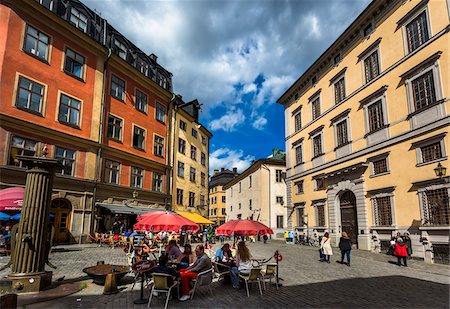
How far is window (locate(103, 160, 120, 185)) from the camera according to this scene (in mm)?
23344

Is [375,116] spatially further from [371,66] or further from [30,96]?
[30,96]

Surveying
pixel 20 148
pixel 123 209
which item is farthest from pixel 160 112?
pixel 20 148

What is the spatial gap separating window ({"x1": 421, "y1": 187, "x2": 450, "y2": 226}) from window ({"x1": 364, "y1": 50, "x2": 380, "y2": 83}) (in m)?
9.42

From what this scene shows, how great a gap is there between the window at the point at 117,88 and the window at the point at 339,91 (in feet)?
60.8

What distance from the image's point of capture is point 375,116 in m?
21.2

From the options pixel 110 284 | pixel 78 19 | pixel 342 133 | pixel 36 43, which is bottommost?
pixel 110 284

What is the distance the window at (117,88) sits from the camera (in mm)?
25000

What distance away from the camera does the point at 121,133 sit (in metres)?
25.4

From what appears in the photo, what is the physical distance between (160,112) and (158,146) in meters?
3.60

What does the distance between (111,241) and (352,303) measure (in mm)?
17067

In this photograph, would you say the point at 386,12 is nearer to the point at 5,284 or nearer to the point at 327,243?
the point at 327,243

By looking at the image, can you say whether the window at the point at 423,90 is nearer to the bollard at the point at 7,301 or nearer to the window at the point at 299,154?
the window at the point at 299,154

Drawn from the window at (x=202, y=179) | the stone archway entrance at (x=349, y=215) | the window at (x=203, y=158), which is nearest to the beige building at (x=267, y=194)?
the window at (x=203, y=158)

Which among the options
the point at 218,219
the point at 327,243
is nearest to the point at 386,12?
the point at 327,243
